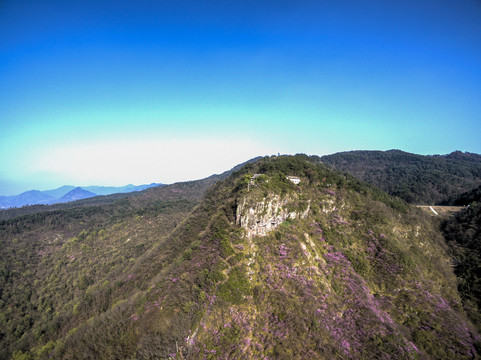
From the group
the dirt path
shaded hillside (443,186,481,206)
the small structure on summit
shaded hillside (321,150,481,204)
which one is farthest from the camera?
shaded hillside (321,150,481,204)

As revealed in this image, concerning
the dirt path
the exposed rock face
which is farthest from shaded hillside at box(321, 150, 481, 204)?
the exposed rock face

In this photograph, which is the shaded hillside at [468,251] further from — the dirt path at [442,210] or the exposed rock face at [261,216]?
the exposed rock face at [261,216]

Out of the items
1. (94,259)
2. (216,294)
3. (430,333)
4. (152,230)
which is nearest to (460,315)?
(430,333)

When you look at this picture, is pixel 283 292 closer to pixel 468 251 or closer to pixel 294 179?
pixel 294 179

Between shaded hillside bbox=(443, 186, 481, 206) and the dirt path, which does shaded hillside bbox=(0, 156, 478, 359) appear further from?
shaded hillside bbox=(443, 186, 481, 206)

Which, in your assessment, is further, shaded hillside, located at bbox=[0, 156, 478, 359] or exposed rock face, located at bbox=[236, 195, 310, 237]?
exposed rock face, located at bbox=[236, 195, 310, 237]

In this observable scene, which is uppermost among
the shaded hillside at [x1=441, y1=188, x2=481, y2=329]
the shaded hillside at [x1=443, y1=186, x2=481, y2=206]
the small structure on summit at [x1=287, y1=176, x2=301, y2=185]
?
the small structure on summit at [x1=287, y1=176, x2=301, y2=185]
